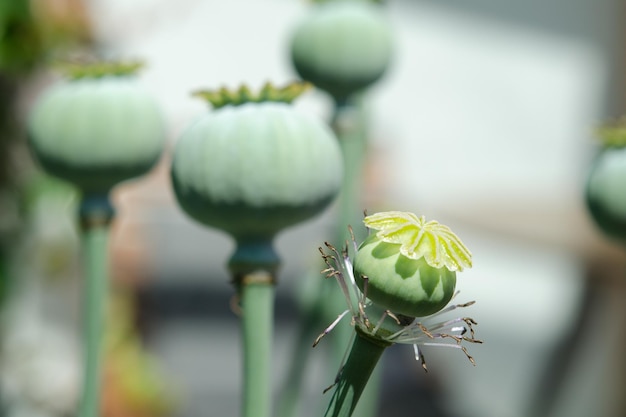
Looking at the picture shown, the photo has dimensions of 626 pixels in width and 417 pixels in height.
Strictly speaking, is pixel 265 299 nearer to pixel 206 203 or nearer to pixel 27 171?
pixel 206 203

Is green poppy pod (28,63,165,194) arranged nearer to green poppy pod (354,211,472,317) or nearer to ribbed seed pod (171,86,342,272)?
ribbed seed pod (171,86,342,272)

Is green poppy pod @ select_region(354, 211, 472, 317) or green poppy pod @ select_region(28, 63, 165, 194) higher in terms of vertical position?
green poppy pod @ select_region(354, 211, 472, 317)

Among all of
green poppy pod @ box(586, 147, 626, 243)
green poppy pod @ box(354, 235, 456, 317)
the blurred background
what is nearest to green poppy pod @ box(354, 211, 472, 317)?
green poppy pod @ box(354, 235, 456, 317)

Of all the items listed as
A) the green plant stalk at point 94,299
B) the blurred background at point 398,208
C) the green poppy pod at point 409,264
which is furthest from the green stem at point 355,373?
the blurred background at point 398,208

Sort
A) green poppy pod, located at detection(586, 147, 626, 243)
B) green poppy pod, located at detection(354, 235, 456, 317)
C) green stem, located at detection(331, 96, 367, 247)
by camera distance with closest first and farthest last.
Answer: green poppy pod, located at detection(354, 235, 456, 317) < green poppy pod, located at detection(586, 147, 626, 243) < green stem, located at detection(331, 96, 367, 247)

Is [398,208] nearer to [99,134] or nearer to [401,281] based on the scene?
[99,134]
